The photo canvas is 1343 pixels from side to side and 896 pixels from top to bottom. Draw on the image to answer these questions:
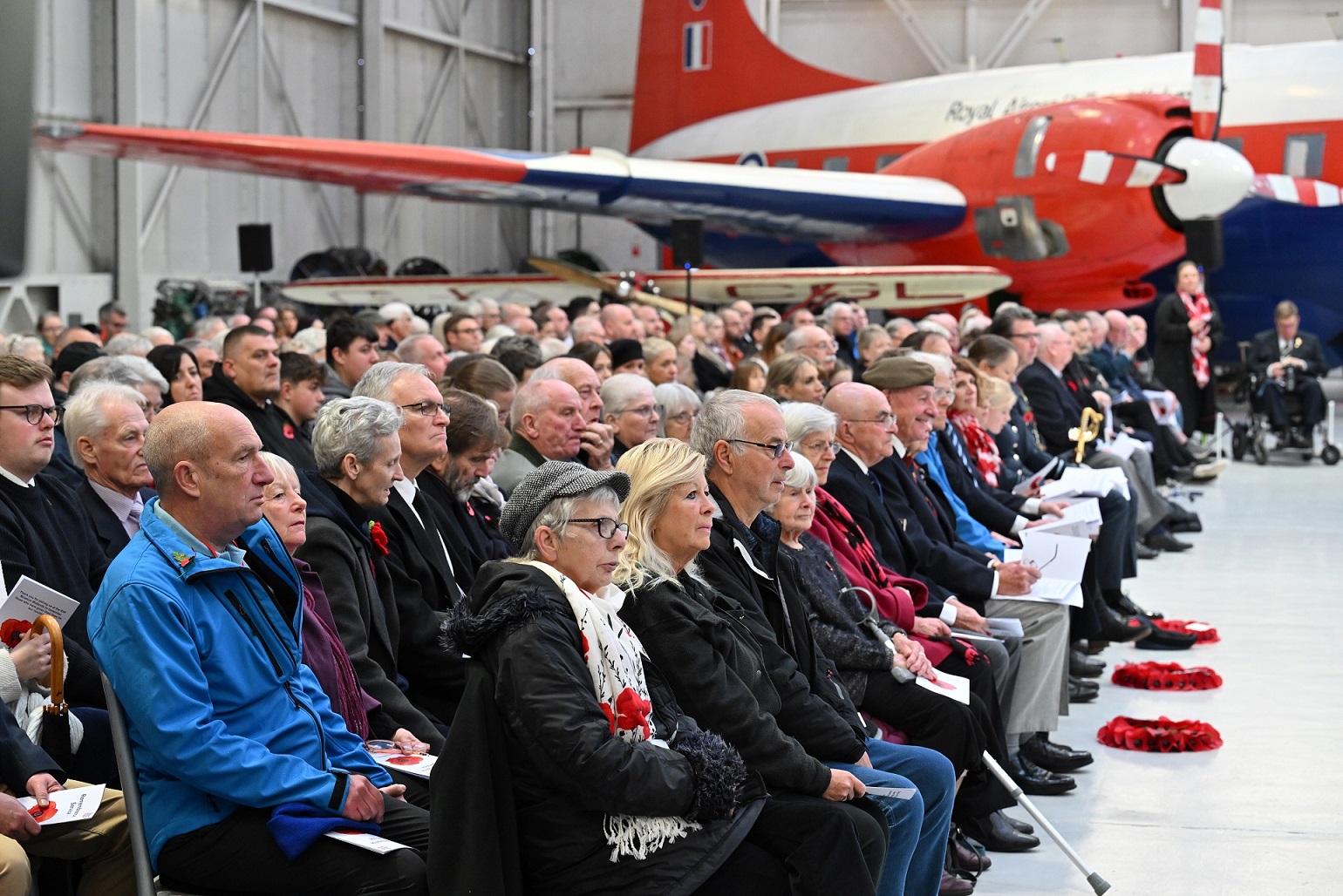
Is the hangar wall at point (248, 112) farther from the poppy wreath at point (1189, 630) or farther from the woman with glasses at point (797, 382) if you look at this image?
the poppy wreath at point (1189, 630)

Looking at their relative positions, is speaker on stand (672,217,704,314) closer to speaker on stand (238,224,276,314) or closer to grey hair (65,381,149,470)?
speaker on stand (238,224,276,314)

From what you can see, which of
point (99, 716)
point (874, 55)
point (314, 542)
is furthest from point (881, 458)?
point (874, 55)

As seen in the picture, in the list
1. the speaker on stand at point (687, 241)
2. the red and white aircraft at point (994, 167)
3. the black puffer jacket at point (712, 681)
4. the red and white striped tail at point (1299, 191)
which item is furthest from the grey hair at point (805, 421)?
the red and white striped tail at point (1299, 191)

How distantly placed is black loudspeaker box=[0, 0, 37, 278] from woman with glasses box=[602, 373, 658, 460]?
4483mm

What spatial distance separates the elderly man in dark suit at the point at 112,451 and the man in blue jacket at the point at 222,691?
98 cm

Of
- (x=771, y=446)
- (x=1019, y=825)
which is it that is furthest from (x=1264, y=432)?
(x=771, y=446)

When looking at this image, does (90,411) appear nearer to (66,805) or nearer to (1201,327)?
(66,805)

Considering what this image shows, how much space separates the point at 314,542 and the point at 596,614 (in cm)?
87

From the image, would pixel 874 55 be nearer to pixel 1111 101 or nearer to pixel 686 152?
pixel 686 152

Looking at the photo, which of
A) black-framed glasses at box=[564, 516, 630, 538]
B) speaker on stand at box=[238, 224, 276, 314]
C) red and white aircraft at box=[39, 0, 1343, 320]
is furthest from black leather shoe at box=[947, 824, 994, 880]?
speaker on stand at box=[238, 224, 276, 314]

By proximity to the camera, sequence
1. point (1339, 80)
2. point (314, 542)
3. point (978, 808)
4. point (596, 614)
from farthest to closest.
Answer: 1. point (1339, 80)
2. point (978, 808)
3. point (314, 542)
4. point (596, 614)

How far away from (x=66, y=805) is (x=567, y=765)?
0.93m

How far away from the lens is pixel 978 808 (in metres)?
4.02

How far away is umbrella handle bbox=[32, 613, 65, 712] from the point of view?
9.27 feet
